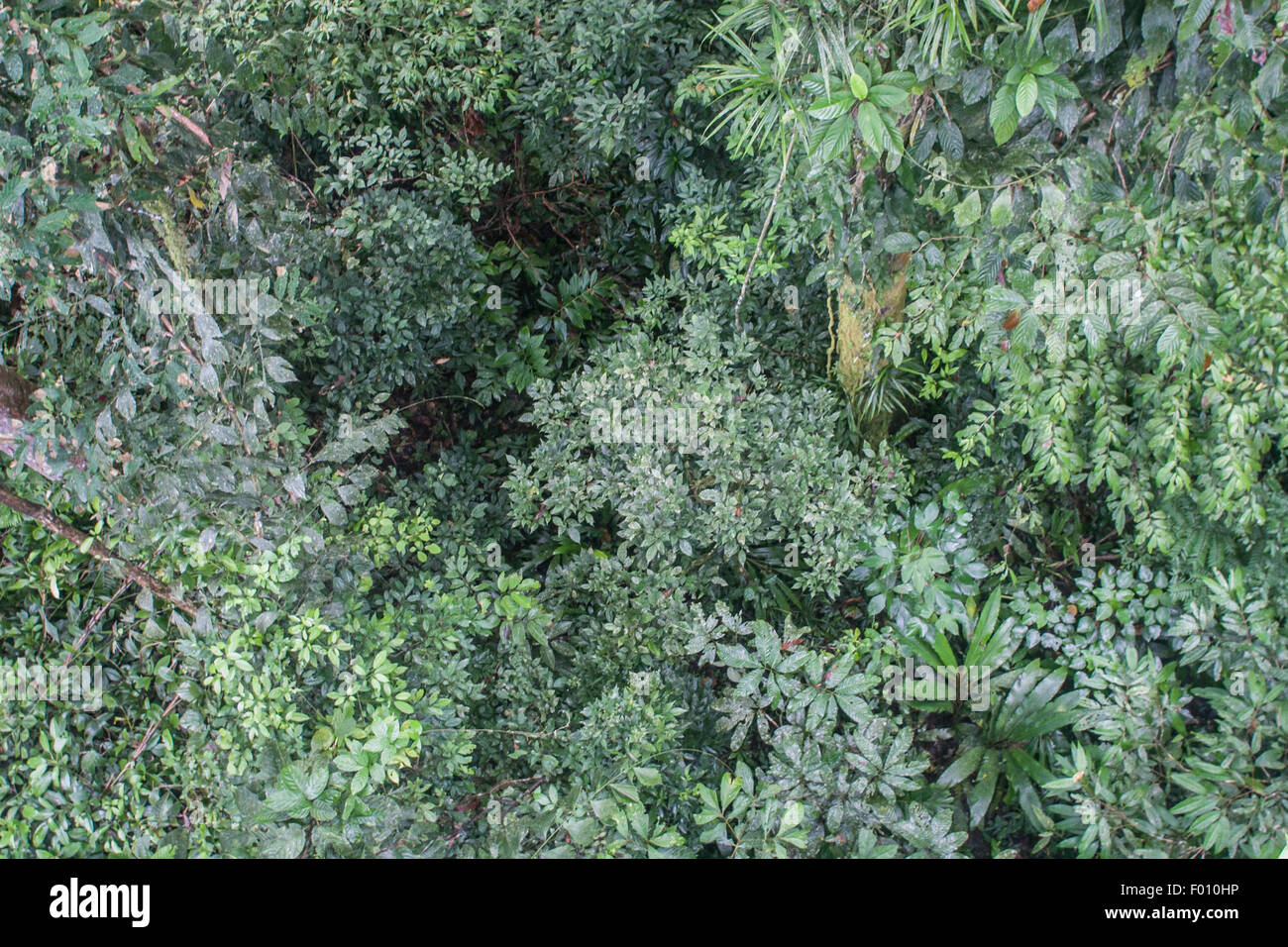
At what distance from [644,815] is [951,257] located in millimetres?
1559

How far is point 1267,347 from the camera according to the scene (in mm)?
1779

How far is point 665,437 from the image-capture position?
7.64 ft

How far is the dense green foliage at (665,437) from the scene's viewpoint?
5.43 feet

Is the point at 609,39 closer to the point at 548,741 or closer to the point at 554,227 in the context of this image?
the point at 554,227

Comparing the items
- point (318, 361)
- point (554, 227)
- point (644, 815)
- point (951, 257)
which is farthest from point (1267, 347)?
point (318, 361)

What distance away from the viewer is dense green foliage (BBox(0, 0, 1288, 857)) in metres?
1.66

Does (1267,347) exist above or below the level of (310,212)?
below

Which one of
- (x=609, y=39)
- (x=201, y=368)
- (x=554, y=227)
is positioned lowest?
(x=201, y=368)

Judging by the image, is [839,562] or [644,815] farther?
[839,562]
